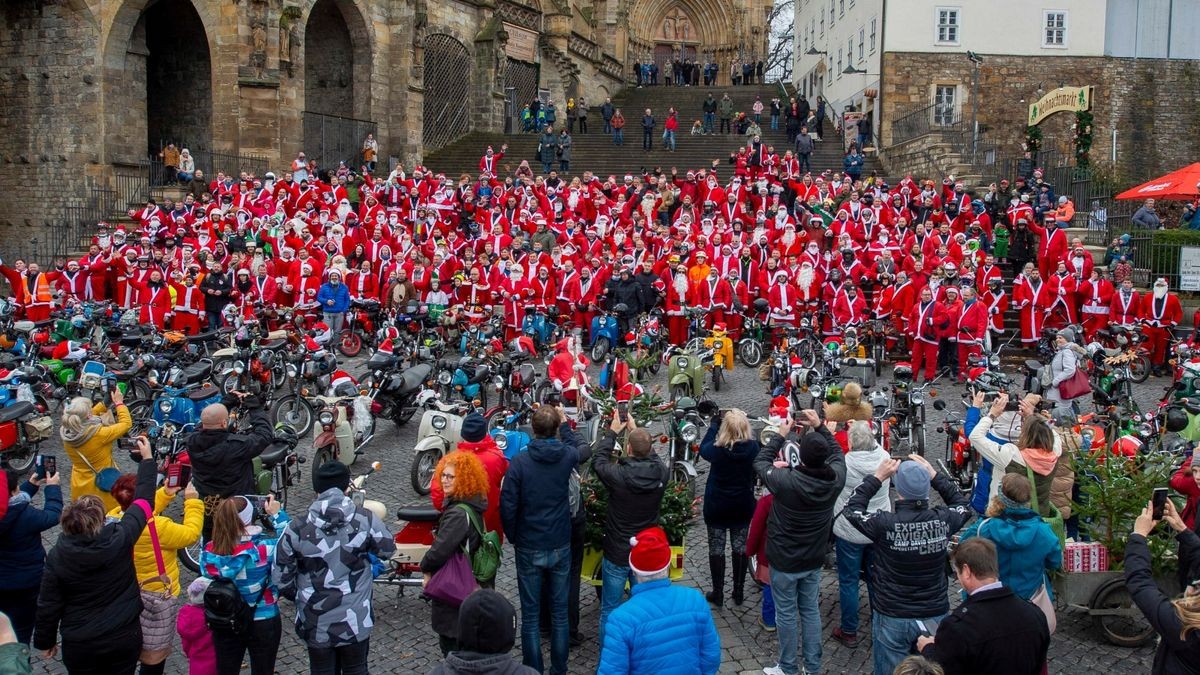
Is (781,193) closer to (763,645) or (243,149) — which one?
(243,149)

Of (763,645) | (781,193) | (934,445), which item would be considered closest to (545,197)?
(781,193)

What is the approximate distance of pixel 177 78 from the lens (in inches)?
1189

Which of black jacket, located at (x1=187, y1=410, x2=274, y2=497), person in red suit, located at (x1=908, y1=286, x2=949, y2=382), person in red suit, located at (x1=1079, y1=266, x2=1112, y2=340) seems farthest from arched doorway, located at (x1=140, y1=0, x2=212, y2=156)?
black jacket, located at (x1=187, y1=410, x2=274, y2=497)

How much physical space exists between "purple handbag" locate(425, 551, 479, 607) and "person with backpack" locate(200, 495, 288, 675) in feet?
2.81

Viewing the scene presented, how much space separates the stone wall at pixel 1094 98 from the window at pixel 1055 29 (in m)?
0.49

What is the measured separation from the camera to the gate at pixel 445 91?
34844mm

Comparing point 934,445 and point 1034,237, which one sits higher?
point 1034,237

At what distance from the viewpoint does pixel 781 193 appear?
938 inches

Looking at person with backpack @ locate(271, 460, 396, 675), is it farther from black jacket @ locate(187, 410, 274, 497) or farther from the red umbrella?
the red umbrella

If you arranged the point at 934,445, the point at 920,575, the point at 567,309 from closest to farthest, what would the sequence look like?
the point at 920,575 < the point at 934,445 < the point at 567,309

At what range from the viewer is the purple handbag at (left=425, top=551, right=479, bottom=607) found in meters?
5.95

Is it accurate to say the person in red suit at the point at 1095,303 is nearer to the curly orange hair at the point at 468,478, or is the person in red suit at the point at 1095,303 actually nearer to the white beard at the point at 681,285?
the white beard at the point at 681,285

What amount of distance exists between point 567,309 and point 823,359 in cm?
589

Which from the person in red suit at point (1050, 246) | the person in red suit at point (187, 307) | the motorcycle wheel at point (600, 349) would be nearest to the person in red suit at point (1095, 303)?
the person in red suit at point (1050, 246)
